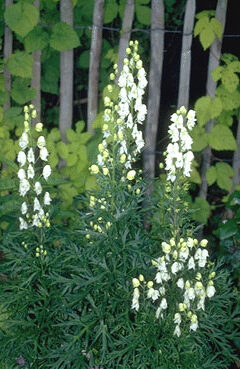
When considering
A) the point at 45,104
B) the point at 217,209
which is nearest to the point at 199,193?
the point at 217,209

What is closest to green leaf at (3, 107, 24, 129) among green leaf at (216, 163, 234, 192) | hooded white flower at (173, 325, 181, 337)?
green leaf at (216, 163, 234, 192)

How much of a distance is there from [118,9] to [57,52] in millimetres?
521

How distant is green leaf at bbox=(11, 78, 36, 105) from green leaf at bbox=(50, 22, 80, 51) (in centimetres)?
37

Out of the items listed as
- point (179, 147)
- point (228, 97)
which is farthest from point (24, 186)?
point (228, 97)

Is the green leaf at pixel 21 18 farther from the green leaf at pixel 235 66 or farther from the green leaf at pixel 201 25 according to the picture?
the green leaf at pixel 235 66

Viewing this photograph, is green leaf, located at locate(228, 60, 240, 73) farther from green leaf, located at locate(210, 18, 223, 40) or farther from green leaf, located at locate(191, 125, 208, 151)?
green leaf, located at locate(191, 125, 208, 151)

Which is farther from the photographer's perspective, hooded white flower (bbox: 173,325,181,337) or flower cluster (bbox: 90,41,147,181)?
flower cluster (bbox: 90,41,147,181)

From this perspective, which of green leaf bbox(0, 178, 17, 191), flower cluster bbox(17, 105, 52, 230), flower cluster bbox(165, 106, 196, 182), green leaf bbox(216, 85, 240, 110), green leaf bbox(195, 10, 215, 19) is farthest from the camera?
green leaf bbox(216, 85, 240, 110)

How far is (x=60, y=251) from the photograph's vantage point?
3102 mm

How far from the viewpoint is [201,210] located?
→ 415cm

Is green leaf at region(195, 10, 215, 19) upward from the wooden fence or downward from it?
upward

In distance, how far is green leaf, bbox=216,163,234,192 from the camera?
4113 mm

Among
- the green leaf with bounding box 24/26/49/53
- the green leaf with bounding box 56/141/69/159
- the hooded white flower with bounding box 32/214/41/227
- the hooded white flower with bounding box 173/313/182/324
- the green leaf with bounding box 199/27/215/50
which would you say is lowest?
the hooded white flower with bounding box 173/313/182/324

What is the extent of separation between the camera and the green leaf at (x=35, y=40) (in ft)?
12.9
